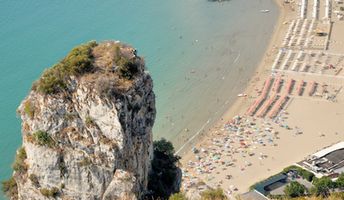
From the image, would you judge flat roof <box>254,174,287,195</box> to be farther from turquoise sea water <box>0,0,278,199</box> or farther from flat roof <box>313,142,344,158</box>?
turquoise sea water <box>0,0,278,199</box>

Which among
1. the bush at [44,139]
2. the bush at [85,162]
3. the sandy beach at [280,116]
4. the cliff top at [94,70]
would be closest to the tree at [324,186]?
the sandy beach at [280,116]

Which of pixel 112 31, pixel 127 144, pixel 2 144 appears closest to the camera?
pixel 127 144

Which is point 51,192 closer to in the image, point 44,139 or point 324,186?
point 44,139

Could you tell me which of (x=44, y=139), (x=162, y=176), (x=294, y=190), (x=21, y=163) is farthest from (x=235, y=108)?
(x=44, y=139)

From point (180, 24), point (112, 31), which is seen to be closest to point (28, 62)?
point (112, 31)

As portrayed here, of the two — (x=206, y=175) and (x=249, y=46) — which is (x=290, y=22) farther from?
(x=206, y=175)

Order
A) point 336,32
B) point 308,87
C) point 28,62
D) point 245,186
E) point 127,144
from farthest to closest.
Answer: point 336,32 → point 28,62 → point 308,87 → point 245,186 → point 127,144

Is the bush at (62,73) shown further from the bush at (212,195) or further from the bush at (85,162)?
the bush at (212,195)

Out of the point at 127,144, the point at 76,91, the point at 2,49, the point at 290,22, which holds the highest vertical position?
the point at 2,49
